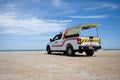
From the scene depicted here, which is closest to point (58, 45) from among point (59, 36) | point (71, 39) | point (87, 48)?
point (59, 36)

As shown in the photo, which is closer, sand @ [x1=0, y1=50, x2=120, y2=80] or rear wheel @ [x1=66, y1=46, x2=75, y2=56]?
sand @ [x1=0, y1=50, x2=120, y2=80]

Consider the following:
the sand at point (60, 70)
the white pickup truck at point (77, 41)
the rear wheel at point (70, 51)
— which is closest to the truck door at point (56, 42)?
the white pickup truck at point (77, 41)

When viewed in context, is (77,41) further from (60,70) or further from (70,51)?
(60,70)

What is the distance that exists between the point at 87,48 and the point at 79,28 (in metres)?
1.68

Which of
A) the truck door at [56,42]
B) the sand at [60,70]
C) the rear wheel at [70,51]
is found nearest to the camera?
the sand at [60,70]

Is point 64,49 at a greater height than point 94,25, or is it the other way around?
point 94,25

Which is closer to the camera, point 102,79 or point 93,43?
point 102,79

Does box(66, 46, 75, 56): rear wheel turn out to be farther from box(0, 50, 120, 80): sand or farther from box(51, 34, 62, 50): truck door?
box(0, 50, 120, 80): sand

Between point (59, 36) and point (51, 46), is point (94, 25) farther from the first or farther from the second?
point (51, 46)

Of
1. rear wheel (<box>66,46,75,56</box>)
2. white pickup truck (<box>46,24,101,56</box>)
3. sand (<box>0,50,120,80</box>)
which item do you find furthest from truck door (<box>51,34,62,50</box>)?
sand (<box>0,50,120,80</box>)

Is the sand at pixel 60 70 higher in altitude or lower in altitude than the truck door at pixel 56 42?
lower

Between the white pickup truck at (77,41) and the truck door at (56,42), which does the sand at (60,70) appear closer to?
the white pickup truck at (77,41)

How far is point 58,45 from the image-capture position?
20.3m

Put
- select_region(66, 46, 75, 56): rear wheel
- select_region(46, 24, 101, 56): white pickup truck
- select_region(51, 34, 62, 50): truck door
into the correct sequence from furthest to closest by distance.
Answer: select_region(51, 34, 62, 50): truck door, select_region(66, 46, 75, 56): rear wheel, select_region(46, 24, 101, 56): white pickup truck
